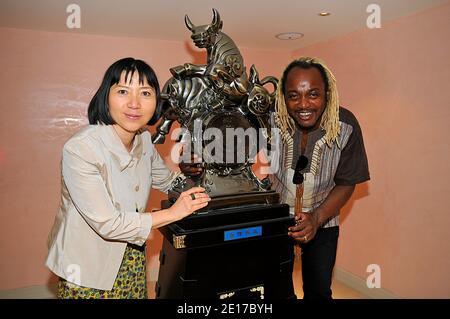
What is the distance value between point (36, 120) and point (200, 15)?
1.35 metres

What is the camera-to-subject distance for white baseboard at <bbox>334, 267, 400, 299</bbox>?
2303 millimetres

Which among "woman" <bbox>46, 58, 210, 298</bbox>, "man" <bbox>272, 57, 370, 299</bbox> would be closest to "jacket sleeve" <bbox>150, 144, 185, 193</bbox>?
"woman" <bbox>46, 58, 210, 298</bbox>

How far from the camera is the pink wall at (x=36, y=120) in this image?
233 cm

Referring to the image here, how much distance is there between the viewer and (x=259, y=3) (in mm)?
1784

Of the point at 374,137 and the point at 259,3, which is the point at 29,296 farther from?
the point at 374,137

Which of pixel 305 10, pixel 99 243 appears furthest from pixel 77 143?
pixel 305 10

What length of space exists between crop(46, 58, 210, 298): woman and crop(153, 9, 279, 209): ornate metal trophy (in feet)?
0.37

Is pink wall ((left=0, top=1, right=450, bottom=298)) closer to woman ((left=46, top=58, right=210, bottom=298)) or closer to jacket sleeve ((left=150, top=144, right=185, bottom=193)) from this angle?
jacket sleeve ((left=150, top=144, right=185, bottom=193))

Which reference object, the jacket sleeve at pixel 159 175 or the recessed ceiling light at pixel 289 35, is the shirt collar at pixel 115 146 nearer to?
the jacket sleeve at pixel 159 175

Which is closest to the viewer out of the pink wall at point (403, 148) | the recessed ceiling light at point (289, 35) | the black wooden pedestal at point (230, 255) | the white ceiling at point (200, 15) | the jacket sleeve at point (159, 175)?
the black wooden pedestal at point (230, 255)

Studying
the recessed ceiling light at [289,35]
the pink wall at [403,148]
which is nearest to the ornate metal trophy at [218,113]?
the pink wall at [403,148]

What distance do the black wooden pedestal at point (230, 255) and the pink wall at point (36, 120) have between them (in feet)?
5.16

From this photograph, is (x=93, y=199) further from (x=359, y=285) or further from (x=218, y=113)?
(x=359, y=285)

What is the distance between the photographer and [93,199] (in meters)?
0.96
